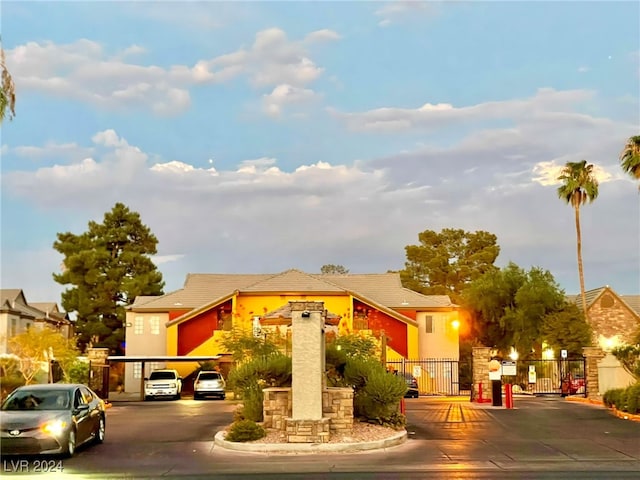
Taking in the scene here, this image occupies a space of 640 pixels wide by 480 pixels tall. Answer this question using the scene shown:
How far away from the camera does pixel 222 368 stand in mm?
49750

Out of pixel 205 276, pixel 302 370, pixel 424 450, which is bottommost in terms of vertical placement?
pixel 424 450

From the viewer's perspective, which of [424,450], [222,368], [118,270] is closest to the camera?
[424,450]

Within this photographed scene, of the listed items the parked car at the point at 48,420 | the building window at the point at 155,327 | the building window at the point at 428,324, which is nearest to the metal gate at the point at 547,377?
the building window at the point at 428,324

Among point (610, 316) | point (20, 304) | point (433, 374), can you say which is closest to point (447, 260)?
point (610, 316)

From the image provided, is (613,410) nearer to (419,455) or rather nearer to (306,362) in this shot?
(419,455)

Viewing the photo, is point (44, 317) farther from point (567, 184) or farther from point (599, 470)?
point (599, 470)

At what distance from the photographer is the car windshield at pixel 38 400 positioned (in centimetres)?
1708

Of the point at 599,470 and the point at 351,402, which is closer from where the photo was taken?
the point at 599,470

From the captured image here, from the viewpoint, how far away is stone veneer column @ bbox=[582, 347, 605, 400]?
35438 mm

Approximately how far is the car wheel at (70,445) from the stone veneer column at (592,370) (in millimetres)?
24875

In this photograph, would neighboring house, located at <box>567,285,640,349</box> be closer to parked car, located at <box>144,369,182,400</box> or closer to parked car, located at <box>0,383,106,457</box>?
parked car, located at <box>144,369,182,400</box>

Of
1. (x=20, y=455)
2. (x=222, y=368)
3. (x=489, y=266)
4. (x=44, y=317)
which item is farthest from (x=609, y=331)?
(x=20, y=455)

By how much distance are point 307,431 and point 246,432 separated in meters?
1.43

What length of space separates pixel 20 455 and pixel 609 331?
5059 centimetres
